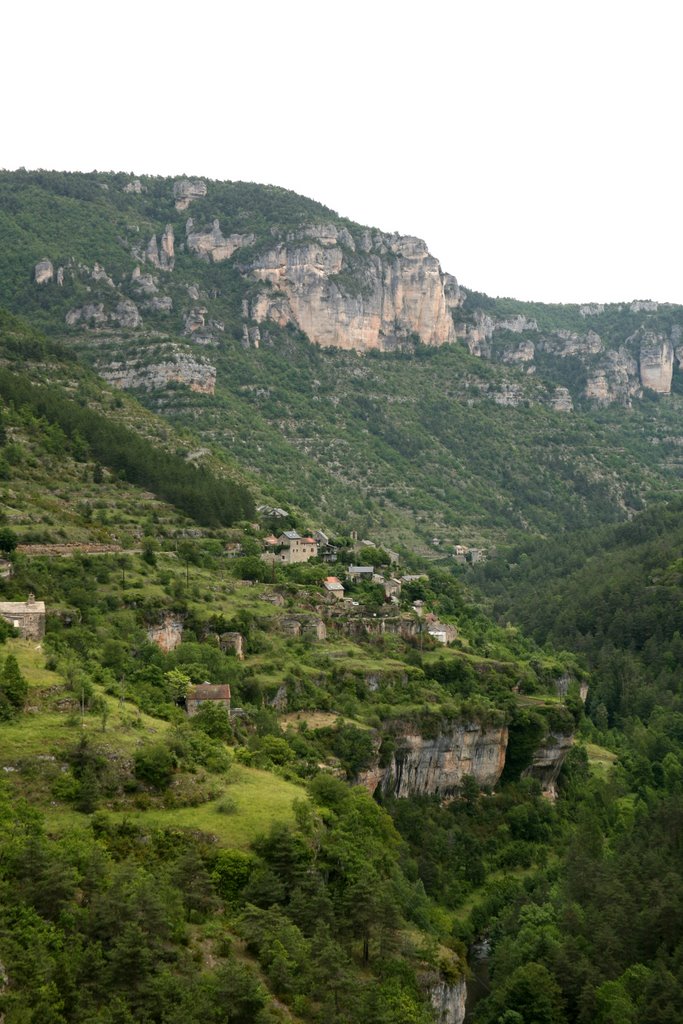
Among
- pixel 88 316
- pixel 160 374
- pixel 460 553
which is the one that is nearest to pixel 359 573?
pixel 460 553

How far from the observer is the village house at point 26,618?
175ft

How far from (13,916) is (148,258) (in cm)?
16334

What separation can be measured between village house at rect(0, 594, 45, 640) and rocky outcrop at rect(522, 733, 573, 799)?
2862 cm

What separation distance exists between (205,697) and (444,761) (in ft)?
48.2

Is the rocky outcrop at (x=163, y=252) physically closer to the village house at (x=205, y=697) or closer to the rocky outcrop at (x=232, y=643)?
the rocky outcrop at (x=232, y=643)

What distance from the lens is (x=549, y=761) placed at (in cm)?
6812

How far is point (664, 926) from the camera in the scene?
45.8m

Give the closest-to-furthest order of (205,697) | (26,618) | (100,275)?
(26,618) < (205,697) < (100,275)

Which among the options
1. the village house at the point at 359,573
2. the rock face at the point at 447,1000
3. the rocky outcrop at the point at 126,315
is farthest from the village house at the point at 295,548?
the rocky outcrop at the point at 126,315

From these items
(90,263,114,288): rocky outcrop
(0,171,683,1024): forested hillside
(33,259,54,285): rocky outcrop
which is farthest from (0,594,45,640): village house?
(90,263,114,288): rocky outcrop

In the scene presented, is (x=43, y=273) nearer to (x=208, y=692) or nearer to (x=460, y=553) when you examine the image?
(x=460, y=553)

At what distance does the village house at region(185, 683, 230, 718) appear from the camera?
53406 mm

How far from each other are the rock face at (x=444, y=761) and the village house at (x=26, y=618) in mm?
16823

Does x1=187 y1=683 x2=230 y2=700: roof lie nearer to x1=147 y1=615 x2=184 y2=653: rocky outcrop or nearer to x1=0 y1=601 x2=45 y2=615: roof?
x1=147 y1=615 x2=184 y2=653: rocky outcrop
